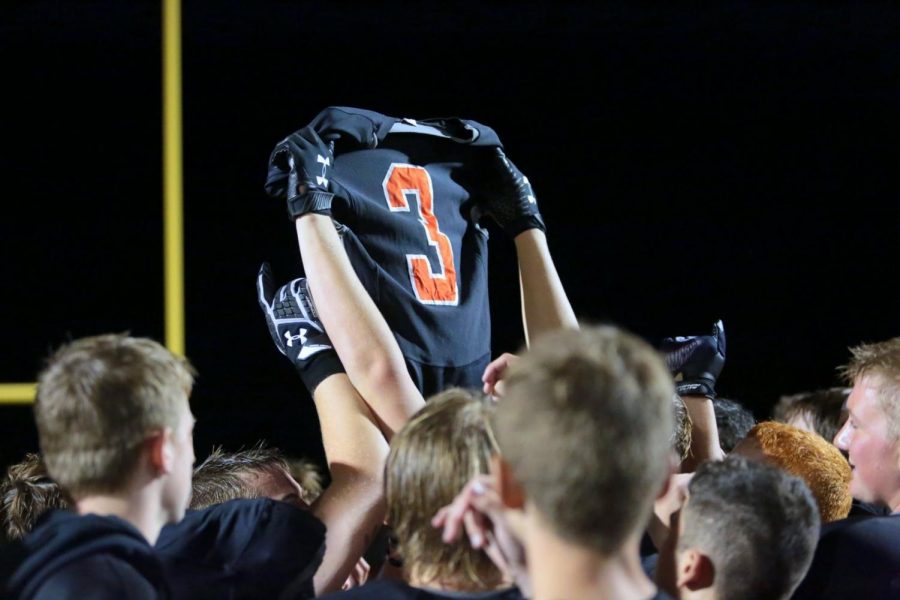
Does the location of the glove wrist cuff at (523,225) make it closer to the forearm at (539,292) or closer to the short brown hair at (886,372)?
the forearm at (539,292)

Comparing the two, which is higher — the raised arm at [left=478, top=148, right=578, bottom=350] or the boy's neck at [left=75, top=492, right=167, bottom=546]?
the raised arm at [left=478, top=148, right=578, bottom=350]

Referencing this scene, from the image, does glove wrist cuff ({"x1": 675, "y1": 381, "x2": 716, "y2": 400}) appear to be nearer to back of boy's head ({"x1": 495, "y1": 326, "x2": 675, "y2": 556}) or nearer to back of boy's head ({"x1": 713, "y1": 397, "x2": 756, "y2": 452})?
back of boy's head ({"x1": 713, "y1": 397, "x2": 756, "y2": 452})

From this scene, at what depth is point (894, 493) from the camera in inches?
81.0

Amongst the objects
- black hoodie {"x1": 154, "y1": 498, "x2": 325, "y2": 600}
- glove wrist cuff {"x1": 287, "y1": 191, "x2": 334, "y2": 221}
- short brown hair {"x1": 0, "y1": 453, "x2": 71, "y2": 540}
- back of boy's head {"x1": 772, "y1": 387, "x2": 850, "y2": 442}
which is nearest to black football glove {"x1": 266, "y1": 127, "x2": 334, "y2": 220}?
glove wrist cuff {"x1": 287, "y1": 191, "x2": 334, "y2": 221}

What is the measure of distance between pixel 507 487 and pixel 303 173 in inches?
33.0

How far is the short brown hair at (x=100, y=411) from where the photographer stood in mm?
1316

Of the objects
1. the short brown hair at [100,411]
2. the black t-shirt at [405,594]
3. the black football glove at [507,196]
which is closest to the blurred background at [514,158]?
the black football glove at [507,196]

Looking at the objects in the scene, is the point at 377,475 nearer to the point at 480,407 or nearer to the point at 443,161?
the point at 480,407

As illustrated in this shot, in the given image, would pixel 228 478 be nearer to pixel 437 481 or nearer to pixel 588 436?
pixel 437 481

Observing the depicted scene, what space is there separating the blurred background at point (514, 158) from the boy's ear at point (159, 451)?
2153 mm

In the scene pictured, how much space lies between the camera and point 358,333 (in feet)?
5.63

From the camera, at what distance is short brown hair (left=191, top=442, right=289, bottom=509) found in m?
2.00

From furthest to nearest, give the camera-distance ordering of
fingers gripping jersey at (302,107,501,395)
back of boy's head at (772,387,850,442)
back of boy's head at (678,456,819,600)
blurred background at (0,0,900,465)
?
blurred background at (0,0,900,465), back of boy's head at (772,387,850,442), fingers gripping jersey at (302,107,501,395), back of boy's head at (678,456,819,600)

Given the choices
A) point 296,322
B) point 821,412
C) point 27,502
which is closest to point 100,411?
point 296,322
